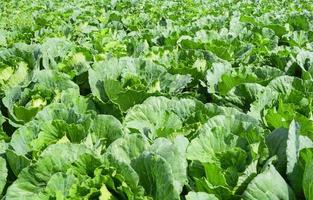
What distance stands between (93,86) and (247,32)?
2.46 meters

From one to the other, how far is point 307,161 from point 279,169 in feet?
0.70

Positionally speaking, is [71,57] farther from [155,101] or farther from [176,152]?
[176,152]

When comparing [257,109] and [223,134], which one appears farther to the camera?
[257,109]

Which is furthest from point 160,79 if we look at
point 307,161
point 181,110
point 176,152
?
point 307,161

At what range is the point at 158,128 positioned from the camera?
7.02ft

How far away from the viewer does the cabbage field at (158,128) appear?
5.59 feet

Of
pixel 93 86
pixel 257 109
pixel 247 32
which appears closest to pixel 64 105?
pixel 93 86

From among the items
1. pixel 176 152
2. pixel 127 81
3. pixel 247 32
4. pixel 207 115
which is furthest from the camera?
pixel 247 32

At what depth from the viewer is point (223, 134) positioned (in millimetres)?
1925

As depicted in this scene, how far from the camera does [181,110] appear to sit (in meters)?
2.39

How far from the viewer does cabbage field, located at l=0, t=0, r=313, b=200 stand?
5.59 ft

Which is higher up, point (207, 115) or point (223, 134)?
point (223, 134)

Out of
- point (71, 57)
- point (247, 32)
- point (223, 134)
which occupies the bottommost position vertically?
point (247, 32)

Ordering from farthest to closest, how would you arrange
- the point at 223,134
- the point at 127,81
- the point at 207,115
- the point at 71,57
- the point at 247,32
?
the point at 247,32, the point at 71,57, the point at 127,81, the point at 207,115, the point at 223,134
